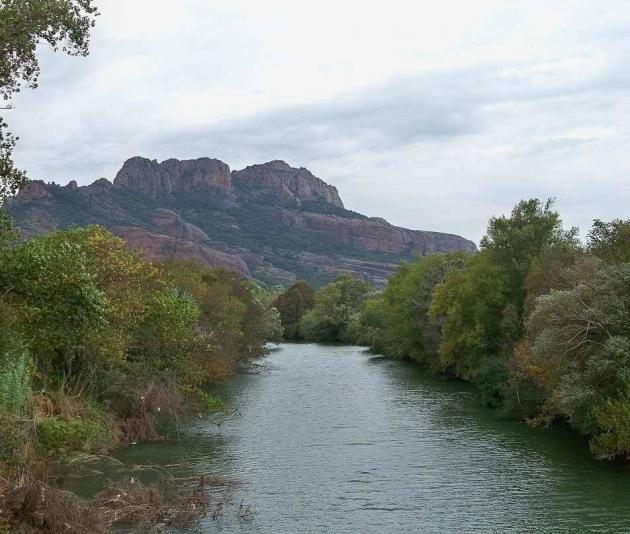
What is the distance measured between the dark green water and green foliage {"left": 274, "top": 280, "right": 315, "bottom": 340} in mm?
95473

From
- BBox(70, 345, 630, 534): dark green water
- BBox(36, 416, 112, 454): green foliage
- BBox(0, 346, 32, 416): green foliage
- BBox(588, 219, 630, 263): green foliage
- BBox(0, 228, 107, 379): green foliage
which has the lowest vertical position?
BBox(70, 345, 630, 534): dark green water

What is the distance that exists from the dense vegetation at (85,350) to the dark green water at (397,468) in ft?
8.86

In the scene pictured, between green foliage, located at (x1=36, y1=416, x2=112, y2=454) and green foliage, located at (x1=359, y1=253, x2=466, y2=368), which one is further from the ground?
green foliage, located at (x1=359, y1=253, x2=466, y2=368)

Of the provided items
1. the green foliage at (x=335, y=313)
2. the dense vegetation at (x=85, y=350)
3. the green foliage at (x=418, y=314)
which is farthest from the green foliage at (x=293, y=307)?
the dense vegetation at (x=85, y=350)

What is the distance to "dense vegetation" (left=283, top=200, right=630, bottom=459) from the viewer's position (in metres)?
33.1

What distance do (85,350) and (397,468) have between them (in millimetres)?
17037

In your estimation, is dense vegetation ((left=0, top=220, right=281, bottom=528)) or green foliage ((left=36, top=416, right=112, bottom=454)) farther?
green foliage ((left=36, top=416, right=112, bottom=454))

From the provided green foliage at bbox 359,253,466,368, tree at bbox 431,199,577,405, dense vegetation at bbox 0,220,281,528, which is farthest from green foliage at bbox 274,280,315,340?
dense vegetation at bbox 0,220,281,528

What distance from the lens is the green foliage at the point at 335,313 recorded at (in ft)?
448

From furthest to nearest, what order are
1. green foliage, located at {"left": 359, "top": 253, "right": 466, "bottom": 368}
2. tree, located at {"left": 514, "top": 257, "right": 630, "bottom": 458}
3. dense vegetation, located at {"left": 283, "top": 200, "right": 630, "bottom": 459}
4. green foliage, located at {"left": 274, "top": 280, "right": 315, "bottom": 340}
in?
green foliage, located at {"left": 274, "top": 280, "right": 315, "bottom": 340}, green foliage, located at {"left": 359, "top": 253, "right": 466, "bottom": 368}, dense vegetation, located at {"left": 283, "top": 200, "right": 630, "bottom": 459}, tree, located at {"left": 514, "top": 257, "right": 630, "bottom": 458}

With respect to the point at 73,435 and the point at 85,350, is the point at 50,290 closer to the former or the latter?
the point at 73,435

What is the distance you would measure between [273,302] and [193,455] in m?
125

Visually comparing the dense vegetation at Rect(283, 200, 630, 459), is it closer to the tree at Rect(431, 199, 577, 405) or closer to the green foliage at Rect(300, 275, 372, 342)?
the tree at Rect(431, 199, 577, 405)

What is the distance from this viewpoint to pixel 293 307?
15500cm
